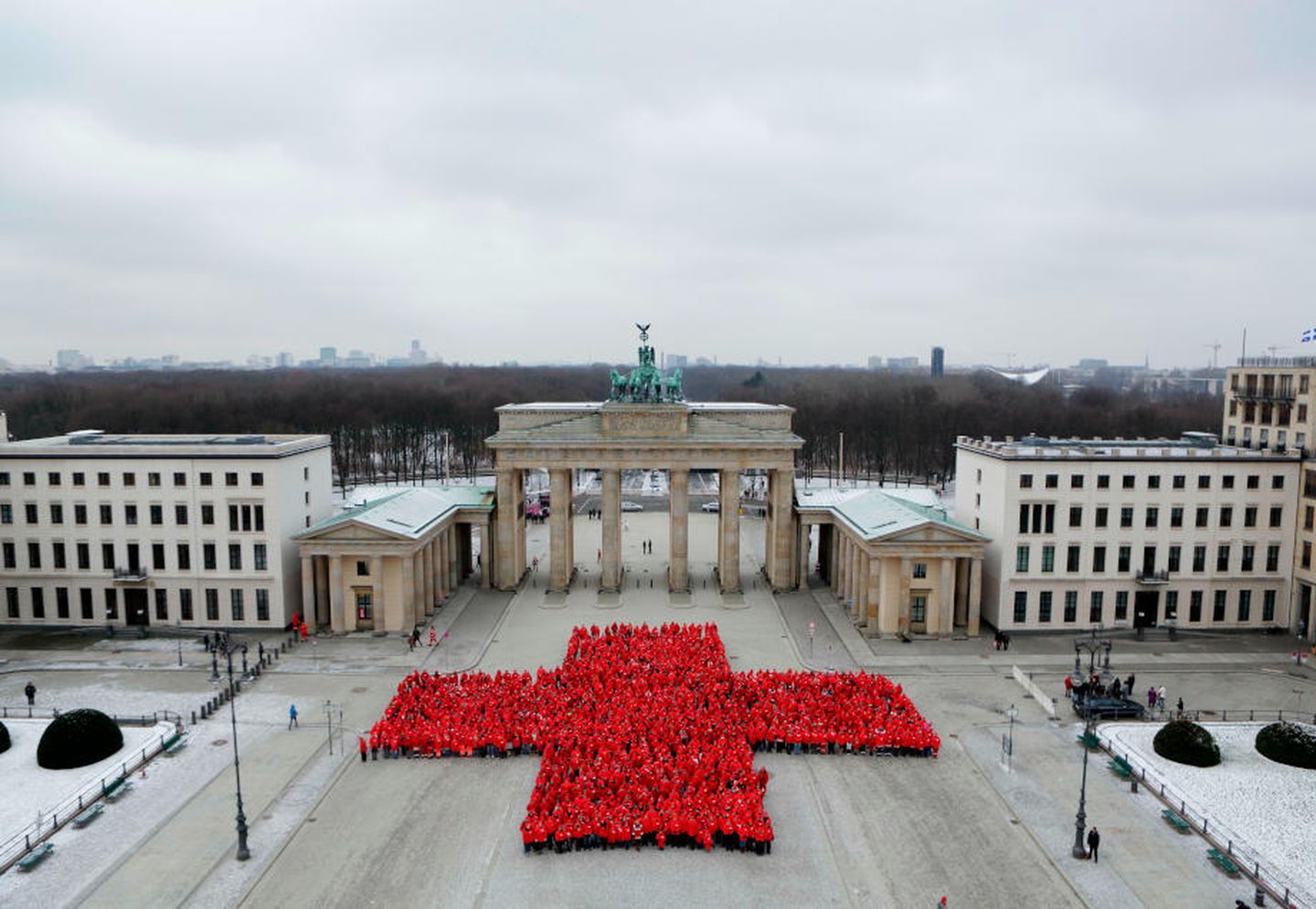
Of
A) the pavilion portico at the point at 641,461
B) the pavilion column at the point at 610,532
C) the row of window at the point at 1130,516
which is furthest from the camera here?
the pavilion column at the point at 610,532

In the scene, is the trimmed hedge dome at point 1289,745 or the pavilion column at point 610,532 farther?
the pavilion column at point 610,532

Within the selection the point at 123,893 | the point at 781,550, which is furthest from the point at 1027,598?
the point at 123,893

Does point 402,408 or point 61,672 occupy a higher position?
point 402,408

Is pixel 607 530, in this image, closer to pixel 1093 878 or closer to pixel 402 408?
pixel 1093 878

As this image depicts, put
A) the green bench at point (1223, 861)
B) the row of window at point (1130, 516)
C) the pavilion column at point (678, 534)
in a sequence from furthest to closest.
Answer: the pavilion column at point (678, 534) < the row of window at point (1130, 516) < the green bench at point (1223, 861)

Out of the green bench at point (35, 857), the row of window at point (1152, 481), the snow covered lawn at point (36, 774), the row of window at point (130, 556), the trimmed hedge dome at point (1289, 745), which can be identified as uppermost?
the row of window at point (1152, 481)

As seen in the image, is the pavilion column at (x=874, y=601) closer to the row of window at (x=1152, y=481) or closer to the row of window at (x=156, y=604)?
the row of window at (x=1152, y=481)

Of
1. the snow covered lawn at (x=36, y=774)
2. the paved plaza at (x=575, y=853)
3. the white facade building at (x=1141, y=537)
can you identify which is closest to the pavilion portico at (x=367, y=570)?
the paved plaza at (x=575, y=853)

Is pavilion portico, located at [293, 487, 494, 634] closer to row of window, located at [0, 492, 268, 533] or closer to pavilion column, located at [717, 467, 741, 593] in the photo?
row of window, located at [0, 492, 268, 533]
